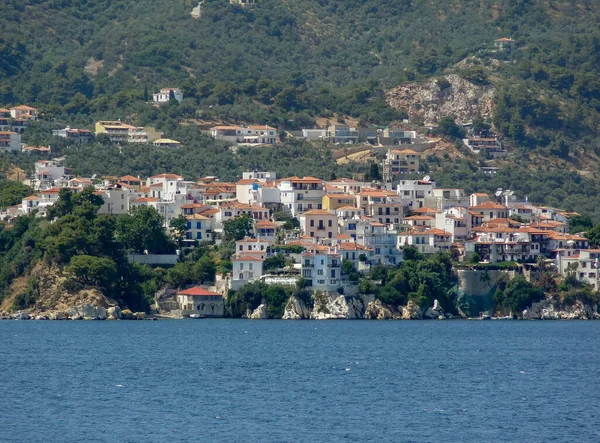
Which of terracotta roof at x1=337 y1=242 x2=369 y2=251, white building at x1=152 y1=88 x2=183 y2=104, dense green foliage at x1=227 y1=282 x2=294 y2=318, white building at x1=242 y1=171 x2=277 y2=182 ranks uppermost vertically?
white building at x1=152 y1=88 x2=183 y2=104

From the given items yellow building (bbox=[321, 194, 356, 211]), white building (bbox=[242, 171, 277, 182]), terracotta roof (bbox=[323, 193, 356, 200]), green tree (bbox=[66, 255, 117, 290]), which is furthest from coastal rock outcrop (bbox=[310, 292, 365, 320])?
white building (bbox=[242, 171, 277, 182])

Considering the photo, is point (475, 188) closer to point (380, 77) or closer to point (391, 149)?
point (391, 149)

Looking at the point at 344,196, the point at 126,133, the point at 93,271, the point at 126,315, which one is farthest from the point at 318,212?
the point at 126,133

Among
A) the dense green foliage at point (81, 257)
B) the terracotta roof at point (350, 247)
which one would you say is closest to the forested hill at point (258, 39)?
the dense green foliage at point (81, 257)

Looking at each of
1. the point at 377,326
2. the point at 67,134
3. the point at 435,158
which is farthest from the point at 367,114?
the point at 377,326

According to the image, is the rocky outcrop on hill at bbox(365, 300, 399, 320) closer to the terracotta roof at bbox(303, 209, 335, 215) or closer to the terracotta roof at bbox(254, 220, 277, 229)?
the terracotta roof at bbox(254, 220, 277, 229)

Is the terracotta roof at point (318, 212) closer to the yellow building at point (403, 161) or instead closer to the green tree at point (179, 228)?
the green tree at point (179, 228)

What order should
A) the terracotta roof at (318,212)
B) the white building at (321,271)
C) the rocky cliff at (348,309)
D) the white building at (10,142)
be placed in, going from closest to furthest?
the white building at (321,271) < the rocky cliff at (348,309) < the terracotta roof at (318,212) < the white building at (10,142)
